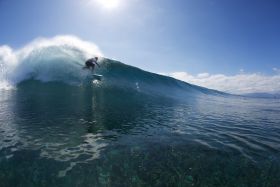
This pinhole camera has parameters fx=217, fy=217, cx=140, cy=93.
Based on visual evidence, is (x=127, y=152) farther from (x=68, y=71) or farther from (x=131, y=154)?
(x=68, y=71)

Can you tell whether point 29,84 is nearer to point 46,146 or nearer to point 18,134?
point 18,134

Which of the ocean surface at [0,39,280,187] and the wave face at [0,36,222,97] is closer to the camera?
the ocean surface at [0,39,280,187]

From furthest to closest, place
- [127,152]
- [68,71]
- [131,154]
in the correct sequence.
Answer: [68,71], [127,152], [131,154]

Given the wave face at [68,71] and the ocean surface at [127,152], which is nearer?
the ocean surface at [127,152]

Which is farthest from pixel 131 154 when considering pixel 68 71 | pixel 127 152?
pixel 68 71

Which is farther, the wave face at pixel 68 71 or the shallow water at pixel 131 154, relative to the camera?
the wave face at pixel 68 71

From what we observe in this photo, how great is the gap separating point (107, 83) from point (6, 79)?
75.3 feet

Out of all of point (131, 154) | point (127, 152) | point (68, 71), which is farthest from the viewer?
point (68, 71)

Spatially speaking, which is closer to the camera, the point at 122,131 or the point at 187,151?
the point at 187,151

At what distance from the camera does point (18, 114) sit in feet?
64.7

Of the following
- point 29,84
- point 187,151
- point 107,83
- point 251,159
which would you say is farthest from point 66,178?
point 29,84

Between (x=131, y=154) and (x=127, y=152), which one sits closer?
(x=131, y=154)

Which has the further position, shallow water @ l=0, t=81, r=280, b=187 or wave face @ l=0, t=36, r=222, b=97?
wave face @ l=0, t=36, r=222, b=97

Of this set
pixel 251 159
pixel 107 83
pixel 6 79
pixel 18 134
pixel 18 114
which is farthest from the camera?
pixel 6 79
